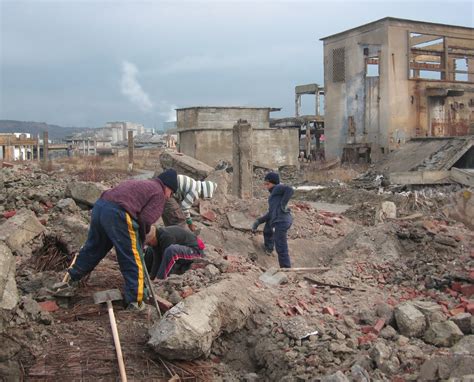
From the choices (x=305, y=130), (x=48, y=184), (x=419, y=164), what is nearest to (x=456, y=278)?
Answer: (x=48, y=184)

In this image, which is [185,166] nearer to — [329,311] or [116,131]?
[329,311]

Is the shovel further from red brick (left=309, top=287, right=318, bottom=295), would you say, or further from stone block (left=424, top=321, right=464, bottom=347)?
stone block (left=424, top=321, right=464, bottom=347)

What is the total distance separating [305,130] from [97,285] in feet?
116

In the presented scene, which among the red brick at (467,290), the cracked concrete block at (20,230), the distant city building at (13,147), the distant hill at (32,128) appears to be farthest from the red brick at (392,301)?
the distant hill at (32,128)

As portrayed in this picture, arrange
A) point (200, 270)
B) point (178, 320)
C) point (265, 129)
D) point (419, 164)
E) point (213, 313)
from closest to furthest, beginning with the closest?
point (178, 320) < point (213, 313) < point (200, 270) < point (419, 164) < point (265, 129)

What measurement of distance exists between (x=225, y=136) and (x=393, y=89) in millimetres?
8612

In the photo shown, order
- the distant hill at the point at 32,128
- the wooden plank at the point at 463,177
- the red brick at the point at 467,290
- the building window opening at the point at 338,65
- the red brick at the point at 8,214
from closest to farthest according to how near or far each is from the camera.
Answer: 1. the red brick at the point at 467,290
2. the red brick at the point at 8,214
3. the wooden plank at the point at 463,177
4. the building window opening at the point at 338,65
5. the distant hill at the point at 32,128

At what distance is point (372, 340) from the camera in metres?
5.70

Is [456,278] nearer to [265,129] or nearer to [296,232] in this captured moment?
[296,232]

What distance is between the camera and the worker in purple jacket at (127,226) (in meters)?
5.66

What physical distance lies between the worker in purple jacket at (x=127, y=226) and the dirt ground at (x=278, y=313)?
1.06ft

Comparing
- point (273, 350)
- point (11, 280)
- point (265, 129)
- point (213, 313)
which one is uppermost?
point (265, 129)

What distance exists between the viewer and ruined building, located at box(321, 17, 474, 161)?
29.1 metres

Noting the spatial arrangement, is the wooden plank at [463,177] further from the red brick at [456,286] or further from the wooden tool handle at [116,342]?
the wooden tool handle at [116,342]
